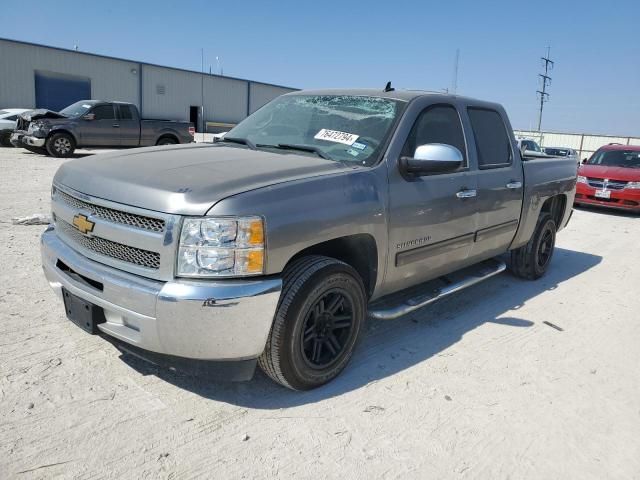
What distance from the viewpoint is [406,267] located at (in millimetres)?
3584

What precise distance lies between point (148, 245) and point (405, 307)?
184 centimetres

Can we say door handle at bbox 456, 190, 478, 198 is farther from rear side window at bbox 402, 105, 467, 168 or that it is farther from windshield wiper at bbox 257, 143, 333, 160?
windshield wiper at bbox 257, 143, 333, 160

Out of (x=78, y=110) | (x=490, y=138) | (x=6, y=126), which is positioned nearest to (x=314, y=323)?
(x=490, y=138)

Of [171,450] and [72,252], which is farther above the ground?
[72,252]

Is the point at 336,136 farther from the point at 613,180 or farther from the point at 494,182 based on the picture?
the point at 613,180

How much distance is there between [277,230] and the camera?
264 cm

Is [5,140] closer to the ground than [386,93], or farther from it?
closer to the ground

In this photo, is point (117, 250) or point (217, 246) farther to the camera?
point (117, 250)

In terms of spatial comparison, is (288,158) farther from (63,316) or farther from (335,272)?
(63,316)

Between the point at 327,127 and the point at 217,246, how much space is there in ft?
5.28

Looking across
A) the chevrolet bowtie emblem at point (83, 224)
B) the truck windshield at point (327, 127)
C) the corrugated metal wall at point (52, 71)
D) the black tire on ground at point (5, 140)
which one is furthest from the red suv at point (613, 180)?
the corrugated metal wall at point (52, 71)

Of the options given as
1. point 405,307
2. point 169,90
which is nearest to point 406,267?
point 405,307

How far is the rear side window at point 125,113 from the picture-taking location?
621 inches

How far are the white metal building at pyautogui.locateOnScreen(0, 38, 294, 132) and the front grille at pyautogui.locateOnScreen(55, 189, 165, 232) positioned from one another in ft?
106
